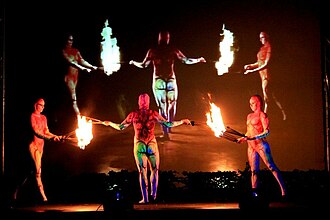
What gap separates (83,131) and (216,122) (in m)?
2.91

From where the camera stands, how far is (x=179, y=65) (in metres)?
14.1

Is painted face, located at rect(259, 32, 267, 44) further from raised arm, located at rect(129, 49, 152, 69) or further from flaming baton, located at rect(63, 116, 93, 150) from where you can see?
flaming baton, located at rect(63, 116, 93, 150)

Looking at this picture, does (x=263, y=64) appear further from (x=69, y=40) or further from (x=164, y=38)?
(x=69, y=40)

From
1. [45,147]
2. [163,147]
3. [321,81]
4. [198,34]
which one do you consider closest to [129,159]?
[163,147]

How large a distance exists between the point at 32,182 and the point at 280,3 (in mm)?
7160

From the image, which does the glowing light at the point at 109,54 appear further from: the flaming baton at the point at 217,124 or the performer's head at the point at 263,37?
the performer's head at the point at 263,37

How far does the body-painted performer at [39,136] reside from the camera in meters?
13.6

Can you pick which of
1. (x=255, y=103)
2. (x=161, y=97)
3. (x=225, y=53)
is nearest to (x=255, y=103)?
(x=255, y=103)

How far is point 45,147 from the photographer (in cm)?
1426

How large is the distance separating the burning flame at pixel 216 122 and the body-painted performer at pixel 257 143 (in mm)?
697

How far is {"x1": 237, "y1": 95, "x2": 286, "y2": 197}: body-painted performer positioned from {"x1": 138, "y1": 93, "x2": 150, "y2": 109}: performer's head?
2.28 m

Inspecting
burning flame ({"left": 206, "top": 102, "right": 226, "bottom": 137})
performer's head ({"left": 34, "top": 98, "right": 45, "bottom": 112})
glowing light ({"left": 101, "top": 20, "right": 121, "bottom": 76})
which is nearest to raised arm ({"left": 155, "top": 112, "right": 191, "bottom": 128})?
burning flame ({"left": 206, "top": 102, "right": 226, "bottom": 137})

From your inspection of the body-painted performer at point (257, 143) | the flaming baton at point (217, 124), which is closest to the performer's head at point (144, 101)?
the flaming baton at point (217, 124)

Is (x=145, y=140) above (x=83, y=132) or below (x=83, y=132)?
below
